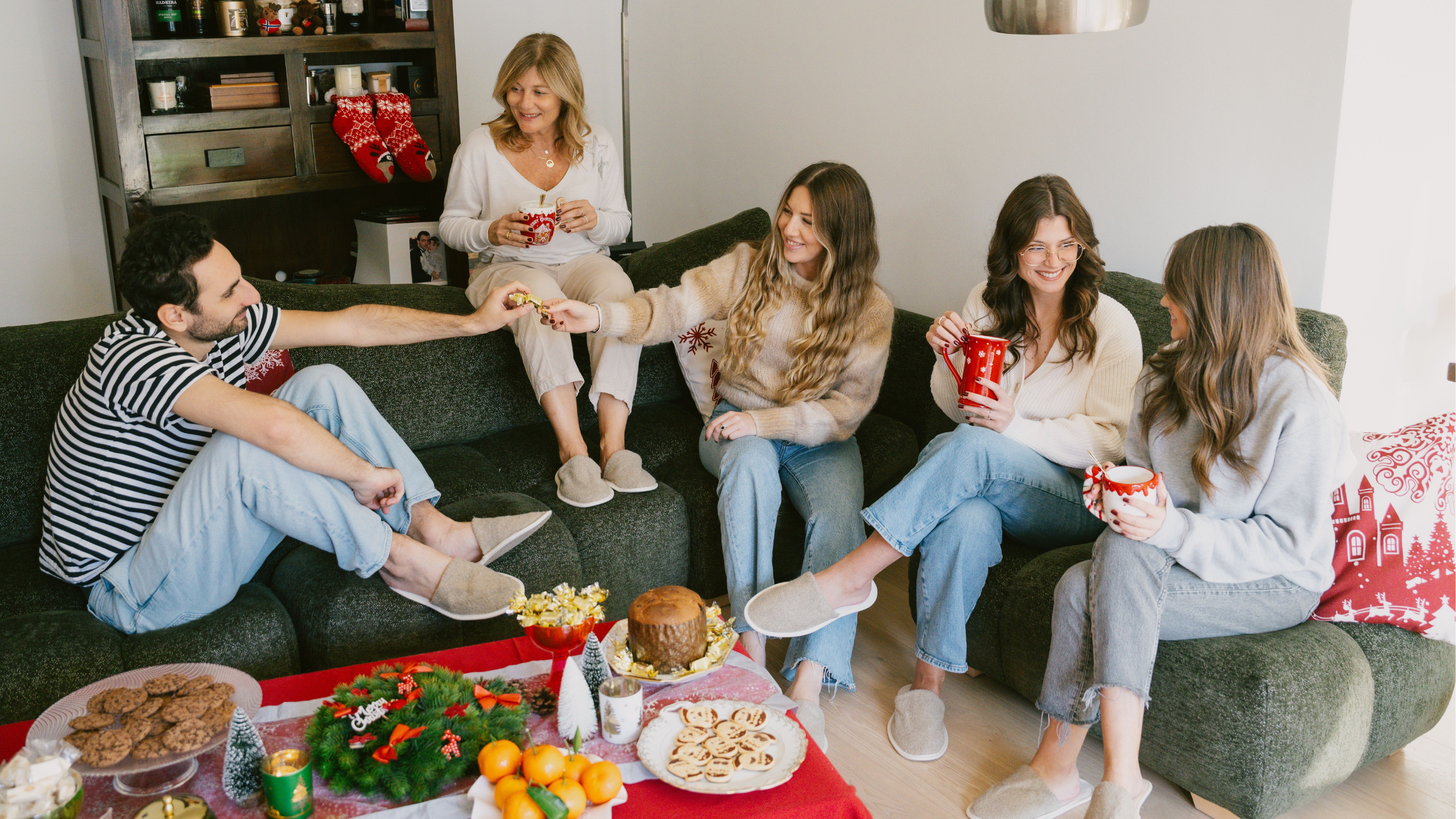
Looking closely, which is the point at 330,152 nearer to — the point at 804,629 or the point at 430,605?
the point at 430,605

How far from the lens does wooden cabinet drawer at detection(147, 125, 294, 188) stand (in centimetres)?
330

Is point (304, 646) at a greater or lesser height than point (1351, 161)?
lesser

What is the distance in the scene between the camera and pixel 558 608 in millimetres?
1628

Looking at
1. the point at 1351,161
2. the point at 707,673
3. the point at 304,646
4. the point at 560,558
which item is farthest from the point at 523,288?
the point at 1351,161

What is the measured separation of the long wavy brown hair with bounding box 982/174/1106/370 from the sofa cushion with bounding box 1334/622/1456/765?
28.0 inches

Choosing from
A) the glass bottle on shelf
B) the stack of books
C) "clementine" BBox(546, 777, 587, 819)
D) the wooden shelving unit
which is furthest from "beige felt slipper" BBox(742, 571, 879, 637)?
the glass bottle on shelf

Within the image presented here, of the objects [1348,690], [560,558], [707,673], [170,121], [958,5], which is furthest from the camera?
[170,121]

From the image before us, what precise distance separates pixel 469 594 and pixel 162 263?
779mm

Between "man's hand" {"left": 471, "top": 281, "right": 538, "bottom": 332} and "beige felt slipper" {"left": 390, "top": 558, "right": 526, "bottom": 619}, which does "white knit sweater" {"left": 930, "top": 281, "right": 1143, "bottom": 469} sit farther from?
"beige felt slipper" {"left": 390, "top": 558, "right": 526, "bottom": 619}

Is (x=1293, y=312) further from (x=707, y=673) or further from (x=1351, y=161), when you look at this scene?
(x=707, y=673)

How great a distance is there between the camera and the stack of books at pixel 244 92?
3373mm

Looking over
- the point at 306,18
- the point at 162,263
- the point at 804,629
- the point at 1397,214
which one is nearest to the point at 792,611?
the point at 804,629

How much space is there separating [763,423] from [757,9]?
1.90 metres

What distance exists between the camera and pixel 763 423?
2365 millimetres
